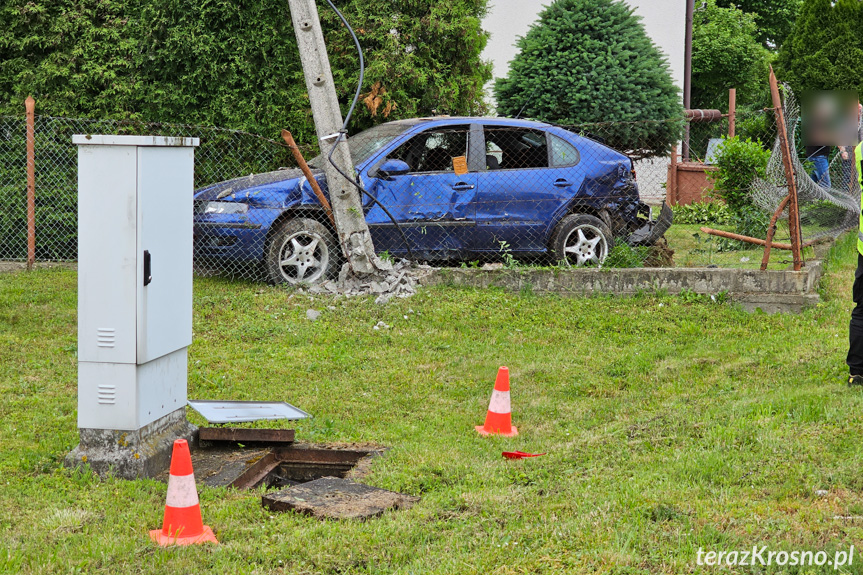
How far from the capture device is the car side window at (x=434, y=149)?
9445 millimetres

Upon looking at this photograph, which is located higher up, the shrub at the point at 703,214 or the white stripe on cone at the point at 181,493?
the shrub at the point at 703,214

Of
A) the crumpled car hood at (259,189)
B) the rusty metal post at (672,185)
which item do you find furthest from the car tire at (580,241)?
the rusty metal post at (672,185)

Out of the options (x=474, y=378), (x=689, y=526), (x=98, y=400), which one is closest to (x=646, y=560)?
(x=689, y=526)

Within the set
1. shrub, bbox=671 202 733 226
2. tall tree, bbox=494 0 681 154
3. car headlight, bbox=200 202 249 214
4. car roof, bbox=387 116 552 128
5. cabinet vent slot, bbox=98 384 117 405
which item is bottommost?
cabinet vent slot, bbox=98 384 117 405

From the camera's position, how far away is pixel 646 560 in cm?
335

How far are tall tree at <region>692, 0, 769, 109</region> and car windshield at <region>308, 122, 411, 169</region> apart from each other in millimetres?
31203

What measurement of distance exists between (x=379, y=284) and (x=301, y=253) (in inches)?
36.1

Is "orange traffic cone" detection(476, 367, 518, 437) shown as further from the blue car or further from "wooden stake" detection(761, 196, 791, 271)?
"wooden stake" detection(761, 196, 791, 271)

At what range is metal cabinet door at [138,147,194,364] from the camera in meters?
4.35

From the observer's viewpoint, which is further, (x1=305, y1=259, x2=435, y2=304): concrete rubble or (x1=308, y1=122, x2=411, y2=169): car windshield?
(x1=308, y1=122, x2=411, y2=169): car windshield

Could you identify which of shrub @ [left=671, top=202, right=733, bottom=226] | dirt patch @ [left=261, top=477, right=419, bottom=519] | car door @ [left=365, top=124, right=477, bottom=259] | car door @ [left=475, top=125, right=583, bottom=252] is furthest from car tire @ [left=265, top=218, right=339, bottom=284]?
shrub @ [left=671, top=202, right=733, bottom=226]

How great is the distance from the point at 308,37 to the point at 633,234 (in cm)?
406

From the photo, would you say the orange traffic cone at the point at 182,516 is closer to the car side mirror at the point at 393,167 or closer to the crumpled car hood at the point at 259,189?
the crumpled car hood at the point at 259,189

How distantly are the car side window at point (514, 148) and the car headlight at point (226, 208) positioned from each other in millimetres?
2571
